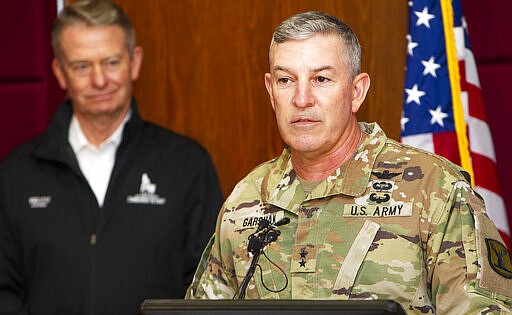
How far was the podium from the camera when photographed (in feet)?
4.87

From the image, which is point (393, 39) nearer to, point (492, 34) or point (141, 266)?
point (492, 34)

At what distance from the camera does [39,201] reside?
10.6 feet

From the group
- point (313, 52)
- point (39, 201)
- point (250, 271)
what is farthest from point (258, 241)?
point (39, 201)

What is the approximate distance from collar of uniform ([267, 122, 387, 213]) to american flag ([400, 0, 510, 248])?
2.28ft

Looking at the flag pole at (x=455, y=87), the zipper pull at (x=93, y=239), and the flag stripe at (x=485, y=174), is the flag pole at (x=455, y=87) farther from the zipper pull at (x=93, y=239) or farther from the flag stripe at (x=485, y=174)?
the zipper pull at (x=93, y=239)

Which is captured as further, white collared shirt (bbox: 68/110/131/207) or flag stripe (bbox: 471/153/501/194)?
white collared shirt (bbox: 68/110/131/207)

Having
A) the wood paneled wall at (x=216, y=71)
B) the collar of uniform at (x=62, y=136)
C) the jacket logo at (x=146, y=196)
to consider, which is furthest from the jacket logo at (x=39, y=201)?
the wood paneled wall at (x=216, y=71)

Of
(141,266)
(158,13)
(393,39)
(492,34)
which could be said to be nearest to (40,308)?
(141,266)

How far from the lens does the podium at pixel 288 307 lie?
148 centimetres

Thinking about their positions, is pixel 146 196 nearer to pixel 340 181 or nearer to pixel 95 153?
pixel 95 153

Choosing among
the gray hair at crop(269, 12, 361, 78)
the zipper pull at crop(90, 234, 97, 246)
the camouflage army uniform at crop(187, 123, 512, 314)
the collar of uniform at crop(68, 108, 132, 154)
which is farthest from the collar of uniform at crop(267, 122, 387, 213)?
the collar of uniform at crop(68, 108, 132, 154)

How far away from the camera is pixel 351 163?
2219 millimetres

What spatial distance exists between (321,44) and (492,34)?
1229 mm

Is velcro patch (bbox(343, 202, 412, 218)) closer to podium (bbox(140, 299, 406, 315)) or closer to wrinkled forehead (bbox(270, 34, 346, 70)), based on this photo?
wrinkled forehead (bbox(270, 34, 346, 70))
